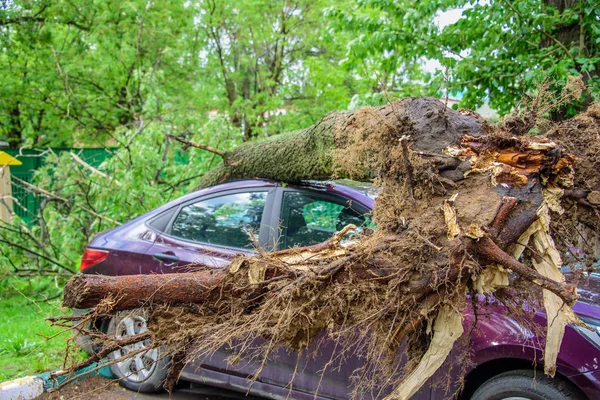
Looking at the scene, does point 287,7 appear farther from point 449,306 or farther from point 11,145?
point 449,306

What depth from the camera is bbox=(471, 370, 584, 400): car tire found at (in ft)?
9.53

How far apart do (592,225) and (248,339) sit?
1917mm

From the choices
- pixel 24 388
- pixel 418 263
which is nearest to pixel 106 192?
pixel 24 388

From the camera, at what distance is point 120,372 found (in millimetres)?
4363

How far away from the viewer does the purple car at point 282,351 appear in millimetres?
2934

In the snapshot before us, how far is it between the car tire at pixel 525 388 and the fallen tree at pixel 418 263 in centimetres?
63

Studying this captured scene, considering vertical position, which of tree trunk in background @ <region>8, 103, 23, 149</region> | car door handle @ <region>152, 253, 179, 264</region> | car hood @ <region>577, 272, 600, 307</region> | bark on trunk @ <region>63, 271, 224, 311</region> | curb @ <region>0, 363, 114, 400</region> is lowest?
curb @ <region>0, 363, 114, 400</region>

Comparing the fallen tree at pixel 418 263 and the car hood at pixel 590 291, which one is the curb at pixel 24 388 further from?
the car hood at pixel 590 291

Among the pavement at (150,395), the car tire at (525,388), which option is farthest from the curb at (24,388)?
the car tire at (525,388)

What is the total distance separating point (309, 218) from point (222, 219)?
808 millimetres

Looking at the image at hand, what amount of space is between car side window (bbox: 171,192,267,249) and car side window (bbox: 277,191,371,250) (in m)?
0.25

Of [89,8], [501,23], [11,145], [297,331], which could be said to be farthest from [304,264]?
[11,145]

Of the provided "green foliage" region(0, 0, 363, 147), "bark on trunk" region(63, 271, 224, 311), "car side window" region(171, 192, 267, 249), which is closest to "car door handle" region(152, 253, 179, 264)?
"car side window" region(171, 192, 267, 249)

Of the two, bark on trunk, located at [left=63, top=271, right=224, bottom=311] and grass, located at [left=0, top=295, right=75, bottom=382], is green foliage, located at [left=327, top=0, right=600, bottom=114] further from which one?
grass, located at [left=0, top=295, right=75, bottom=382]
